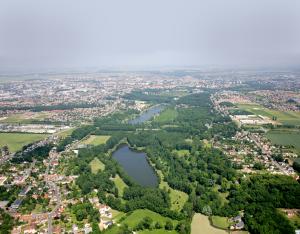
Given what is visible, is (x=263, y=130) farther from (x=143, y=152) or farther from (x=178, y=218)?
(x=178, y=218)

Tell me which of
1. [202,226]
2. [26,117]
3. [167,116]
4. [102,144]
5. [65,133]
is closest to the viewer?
[202,226]

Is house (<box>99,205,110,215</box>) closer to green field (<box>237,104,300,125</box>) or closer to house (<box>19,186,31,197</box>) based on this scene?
house (<box>19,186,31,197</box>)

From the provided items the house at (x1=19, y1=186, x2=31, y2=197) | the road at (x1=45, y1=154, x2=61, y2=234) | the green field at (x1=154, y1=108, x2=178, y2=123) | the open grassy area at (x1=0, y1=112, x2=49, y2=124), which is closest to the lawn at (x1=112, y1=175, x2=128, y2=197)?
the road at (x1=45, y1=154, x2=61, y2=234)

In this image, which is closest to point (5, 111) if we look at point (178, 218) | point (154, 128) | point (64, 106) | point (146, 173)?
point (64, 106)

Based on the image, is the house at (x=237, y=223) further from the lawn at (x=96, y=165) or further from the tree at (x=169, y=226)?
the lawn at (x=96, y=165)

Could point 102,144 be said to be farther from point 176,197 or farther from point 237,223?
point 237,223

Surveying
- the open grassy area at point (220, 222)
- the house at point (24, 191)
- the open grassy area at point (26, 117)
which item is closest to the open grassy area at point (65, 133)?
the open grassy area at point (26, 117)

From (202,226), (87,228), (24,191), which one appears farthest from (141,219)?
(24,191)
